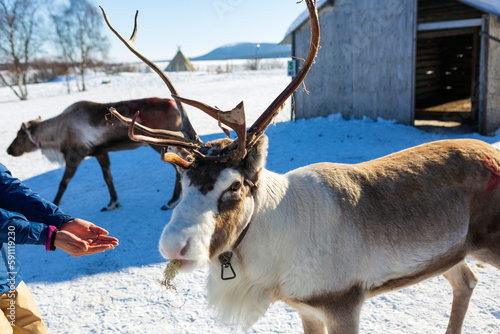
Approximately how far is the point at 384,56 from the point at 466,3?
82.2 inches

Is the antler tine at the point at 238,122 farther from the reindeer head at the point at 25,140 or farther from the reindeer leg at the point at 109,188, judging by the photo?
the reindeer head at the point at 25,140

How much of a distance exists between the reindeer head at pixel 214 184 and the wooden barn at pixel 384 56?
8.12 meters

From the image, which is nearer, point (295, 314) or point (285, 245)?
point (285, 245)

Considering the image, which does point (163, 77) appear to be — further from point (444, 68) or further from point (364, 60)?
point (444, 68)

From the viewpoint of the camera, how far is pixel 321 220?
225 cm

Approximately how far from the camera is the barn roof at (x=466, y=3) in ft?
26.0

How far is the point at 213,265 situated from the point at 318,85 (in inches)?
380

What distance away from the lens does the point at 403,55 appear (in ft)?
31.6

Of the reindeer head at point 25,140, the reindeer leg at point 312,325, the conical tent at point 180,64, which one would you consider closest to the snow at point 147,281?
the reindeer leg at point 312,325

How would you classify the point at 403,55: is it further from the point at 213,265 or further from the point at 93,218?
the point at 213,265

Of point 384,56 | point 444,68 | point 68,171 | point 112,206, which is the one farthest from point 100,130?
point 444,68

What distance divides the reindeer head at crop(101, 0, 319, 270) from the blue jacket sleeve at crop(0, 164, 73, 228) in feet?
2.14

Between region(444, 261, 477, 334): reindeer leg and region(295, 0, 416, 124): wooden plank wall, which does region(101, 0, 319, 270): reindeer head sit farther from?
region(295, 0, 416, 124): wooden plank wall

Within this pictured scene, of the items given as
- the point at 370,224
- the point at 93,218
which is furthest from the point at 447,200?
the point at 93,218
